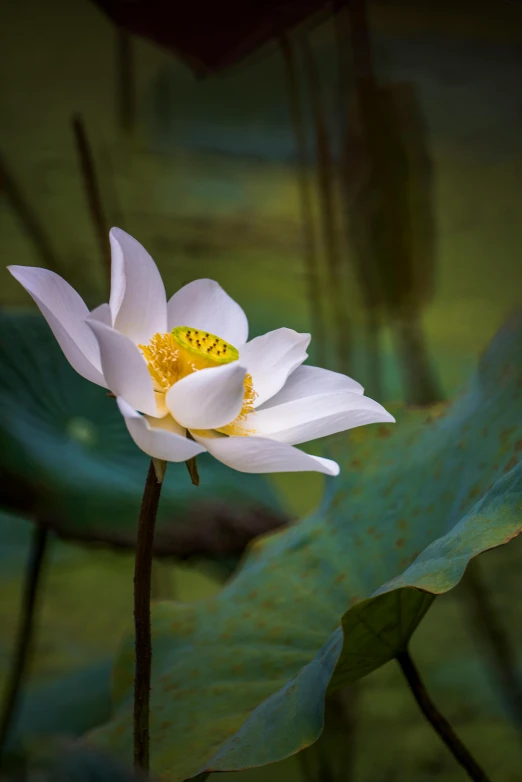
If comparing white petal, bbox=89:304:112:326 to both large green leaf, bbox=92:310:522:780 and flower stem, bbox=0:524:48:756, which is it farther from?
flower stem, bbox=0:524:48:756

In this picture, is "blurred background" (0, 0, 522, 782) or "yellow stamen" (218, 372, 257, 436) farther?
"blurred background" (0, 0, 522, 782)

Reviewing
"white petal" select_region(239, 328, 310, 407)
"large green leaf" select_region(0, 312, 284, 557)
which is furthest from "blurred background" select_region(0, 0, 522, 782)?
"white petal" select_region(239, 328, 310, 407)

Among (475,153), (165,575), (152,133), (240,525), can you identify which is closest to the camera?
(240,525)

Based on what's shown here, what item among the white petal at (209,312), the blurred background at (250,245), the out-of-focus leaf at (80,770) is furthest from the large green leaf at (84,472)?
the out-of-focus leaf at (80,770)

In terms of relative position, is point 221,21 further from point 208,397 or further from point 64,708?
point 64,708

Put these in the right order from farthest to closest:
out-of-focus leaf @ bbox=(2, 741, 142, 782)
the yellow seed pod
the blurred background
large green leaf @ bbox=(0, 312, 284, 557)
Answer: the blurred background, large green leaf @ bbox=(0, 312, 284, 557), the yellow seed pod, out-of-focus leaf @ bbox=(2, 741, 142, 782)

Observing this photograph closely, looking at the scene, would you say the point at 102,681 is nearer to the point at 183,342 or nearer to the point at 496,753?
the point at 496,753

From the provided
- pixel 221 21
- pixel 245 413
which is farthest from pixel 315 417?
pixel 221 21

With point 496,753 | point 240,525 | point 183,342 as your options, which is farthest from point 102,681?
point 183,342
